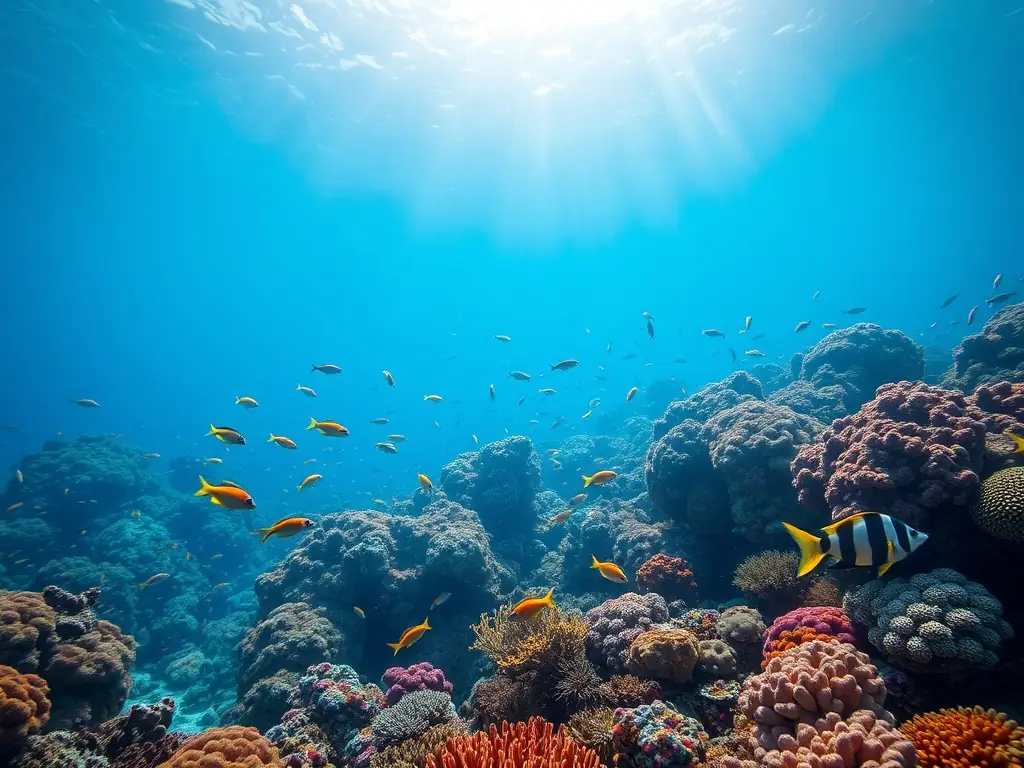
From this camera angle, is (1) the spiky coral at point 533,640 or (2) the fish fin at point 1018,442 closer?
(2) the fish fin at point 1018,442

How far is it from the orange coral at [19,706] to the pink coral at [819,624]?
7.56 m

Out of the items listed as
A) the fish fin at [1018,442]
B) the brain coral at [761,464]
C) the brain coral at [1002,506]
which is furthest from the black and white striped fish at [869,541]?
the brain coral at [761,464]

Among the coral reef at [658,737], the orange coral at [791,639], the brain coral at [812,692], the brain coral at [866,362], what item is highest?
the brain coral at [866,362]

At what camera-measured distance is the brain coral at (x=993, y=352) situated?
1152cm

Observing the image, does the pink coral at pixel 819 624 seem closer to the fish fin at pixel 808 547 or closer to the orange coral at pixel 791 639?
the orange coral at pixel 791 639

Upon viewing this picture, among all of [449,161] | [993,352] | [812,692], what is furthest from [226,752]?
[449,161]

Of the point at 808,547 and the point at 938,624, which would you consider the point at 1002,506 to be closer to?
the point at 938,624

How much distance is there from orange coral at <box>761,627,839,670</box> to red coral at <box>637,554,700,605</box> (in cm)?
328

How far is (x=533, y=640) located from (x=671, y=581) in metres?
3.71

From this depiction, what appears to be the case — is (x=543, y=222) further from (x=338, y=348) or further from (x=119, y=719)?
(x=338, y=348)

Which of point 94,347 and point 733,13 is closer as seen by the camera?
point 733,13

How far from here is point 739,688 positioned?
4395 mm

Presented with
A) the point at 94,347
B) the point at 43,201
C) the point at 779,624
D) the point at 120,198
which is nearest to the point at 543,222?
the point at 120,198

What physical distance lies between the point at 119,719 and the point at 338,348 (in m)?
126
